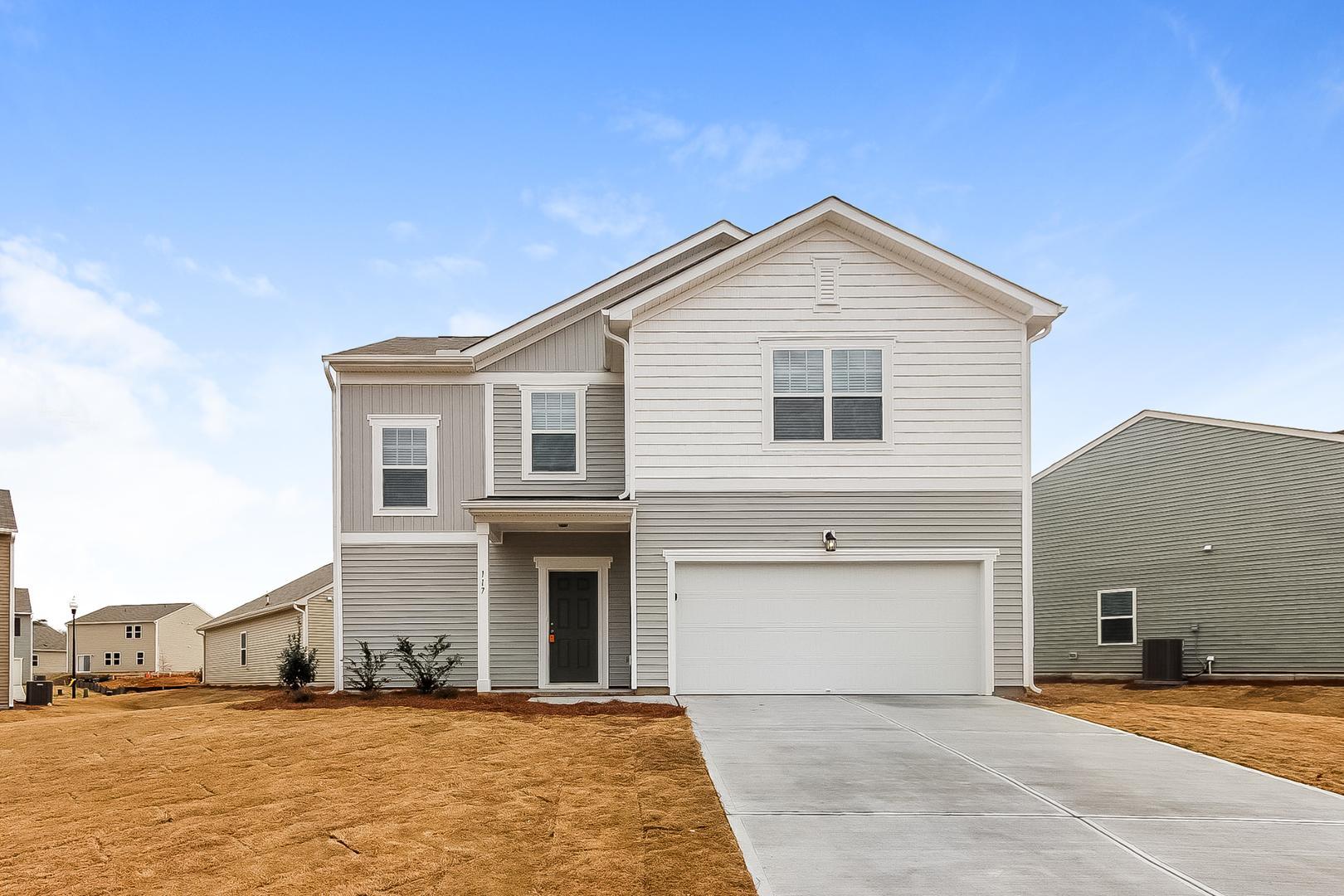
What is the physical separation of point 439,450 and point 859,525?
6.98 metres

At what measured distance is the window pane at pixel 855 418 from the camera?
49.2 ft

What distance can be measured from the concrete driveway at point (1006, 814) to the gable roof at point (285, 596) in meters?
20.5

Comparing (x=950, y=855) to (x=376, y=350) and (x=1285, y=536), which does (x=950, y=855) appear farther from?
(x=1285, y=536)

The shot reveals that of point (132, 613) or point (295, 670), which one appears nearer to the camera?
point (295, 670)

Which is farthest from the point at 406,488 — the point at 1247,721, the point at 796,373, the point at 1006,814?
the point at 1247,721

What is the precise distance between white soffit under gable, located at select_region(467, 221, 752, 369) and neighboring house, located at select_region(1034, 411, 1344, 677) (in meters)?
11.6

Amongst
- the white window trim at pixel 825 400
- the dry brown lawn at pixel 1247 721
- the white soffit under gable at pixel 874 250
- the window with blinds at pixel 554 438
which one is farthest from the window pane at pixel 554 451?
the dry brown lawn at pixel 1247 721

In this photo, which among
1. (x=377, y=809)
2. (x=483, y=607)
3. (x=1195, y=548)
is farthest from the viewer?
(x=1195, y=548)

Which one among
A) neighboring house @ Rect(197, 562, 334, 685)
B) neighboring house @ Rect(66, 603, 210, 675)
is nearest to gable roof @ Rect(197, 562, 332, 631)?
neighboring house @ Rect(197, 562, 334, 685)

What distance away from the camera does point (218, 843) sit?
746cm

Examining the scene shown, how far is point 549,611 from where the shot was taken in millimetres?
16469

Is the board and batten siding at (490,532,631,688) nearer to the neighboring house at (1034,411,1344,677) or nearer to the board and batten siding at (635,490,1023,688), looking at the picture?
the board and batten siding at (635,490,1023,688)

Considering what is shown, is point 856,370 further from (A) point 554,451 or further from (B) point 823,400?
(A) point 554,451

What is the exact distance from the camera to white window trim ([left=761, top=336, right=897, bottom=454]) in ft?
49.1
